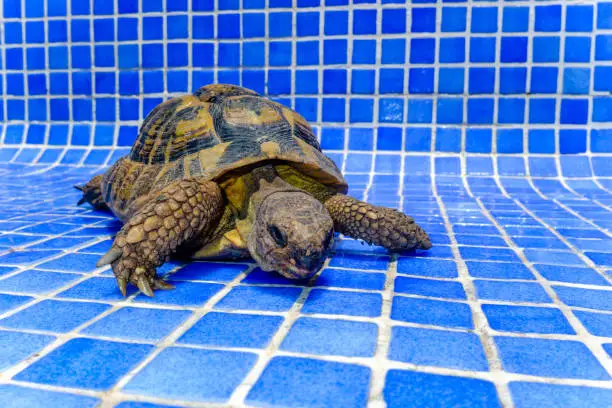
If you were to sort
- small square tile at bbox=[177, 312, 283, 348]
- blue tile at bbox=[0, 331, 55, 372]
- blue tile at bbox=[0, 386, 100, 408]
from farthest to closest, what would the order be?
small square tile at bbox=[177, 312, 283, 348] < blue tile at bbox=[0, 331, 55, 372] < blue tile at bbox=[0, 386, 100, 408]

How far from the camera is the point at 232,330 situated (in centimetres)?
175

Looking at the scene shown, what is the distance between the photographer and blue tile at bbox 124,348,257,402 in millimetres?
1343

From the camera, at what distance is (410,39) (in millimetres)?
6133

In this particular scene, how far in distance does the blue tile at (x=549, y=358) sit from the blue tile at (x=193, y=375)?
763mm

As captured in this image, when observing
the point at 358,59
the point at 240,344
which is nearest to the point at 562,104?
A: the point at 358,59

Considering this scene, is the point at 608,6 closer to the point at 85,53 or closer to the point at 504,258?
the point at 504,258

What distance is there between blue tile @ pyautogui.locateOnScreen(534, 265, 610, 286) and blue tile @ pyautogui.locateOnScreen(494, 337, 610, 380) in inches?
29.8

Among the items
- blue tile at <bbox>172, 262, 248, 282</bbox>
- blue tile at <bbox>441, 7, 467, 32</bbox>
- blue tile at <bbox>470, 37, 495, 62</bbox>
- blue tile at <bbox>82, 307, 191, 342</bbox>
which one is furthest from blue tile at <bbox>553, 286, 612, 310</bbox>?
blue tile at <bbox>441, 7, 467, 32</bbox>

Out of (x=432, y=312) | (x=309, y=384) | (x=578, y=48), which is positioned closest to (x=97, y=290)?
(x=309, y=384)

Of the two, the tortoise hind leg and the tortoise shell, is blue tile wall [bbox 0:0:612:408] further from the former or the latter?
the tortoise shell

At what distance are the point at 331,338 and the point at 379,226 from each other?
3.59 feet

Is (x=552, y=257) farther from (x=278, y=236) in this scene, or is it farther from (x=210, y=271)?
(x=210, y=271)

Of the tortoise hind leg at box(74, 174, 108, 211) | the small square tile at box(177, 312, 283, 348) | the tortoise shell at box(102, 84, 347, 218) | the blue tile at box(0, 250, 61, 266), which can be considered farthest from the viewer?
the tortoise hind leg at box(74, 174, 108, 211)

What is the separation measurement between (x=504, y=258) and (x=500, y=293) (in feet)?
2.03
